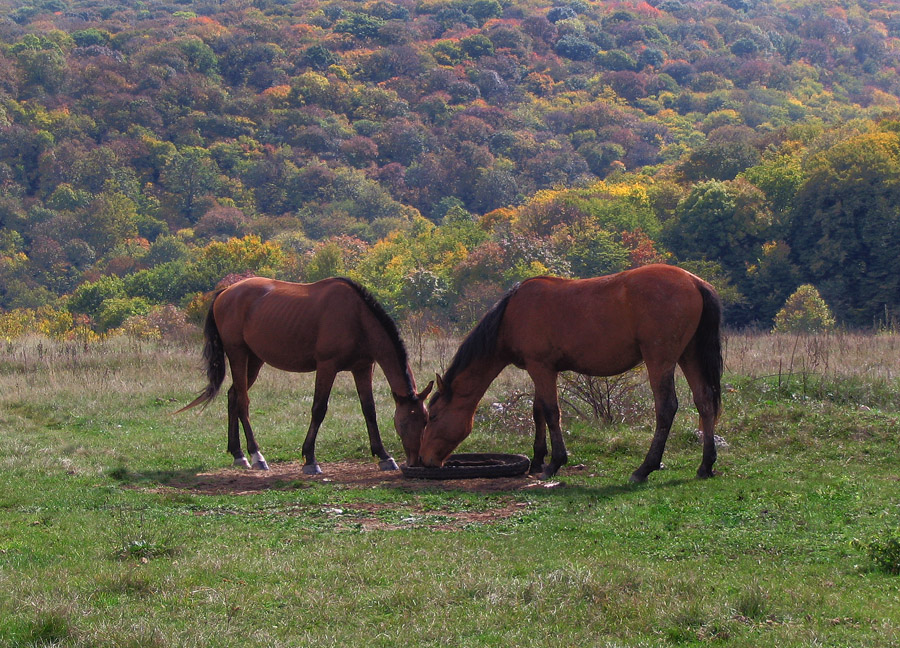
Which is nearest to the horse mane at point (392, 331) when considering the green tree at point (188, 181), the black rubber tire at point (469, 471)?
the black rubber tire at point (469, 471)

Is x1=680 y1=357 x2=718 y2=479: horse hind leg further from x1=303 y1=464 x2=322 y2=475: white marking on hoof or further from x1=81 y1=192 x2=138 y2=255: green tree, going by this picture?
x1=81 y1=192 x2=138 y2=255: green tree

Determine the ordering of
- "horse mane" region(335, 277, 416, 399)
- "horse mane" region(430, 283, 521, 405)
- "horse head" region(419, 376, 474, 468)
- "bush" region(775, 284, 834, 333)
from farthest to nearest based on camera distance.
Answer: "bush" region(775, 284, 834, 333) → "horse mane" region(335, 277, 416, 399) → "horse head" region(419, 376, 474, 468) → "horse mane" region(430, 283, 521, 405)

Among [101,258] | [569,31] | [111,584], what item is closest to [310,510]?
[111,584]

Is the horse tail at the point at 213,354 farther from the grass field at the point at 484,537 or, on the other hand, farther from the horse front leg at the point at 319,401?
the horse front leg at the point at 319,401

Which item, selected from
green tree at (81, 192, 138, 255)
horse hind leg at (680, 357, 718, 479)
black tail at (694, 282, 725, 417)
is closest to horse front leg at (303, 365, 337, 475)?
horse hind leg at (680, 357, 718, 479)

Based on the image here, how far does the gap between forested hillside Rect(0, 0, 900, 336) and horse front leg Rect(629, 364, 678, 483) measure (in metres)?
16.0

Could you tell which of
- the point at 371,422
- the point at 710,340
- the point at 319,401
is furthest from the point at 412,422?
the point at 710,340

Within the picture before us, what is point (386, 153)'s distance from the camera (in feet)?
284

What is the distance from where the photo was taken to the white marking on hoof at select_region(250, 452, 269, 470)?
11.3 metres

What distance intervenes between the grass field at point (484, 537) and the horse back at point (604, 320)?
130cm

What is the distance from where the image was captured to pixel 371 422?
1117 cm

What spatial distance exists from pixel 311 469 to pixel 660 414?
158 inches

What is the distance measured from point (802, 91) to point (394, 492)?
338 feet

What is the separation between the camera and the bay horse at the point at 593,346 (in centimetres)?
938
